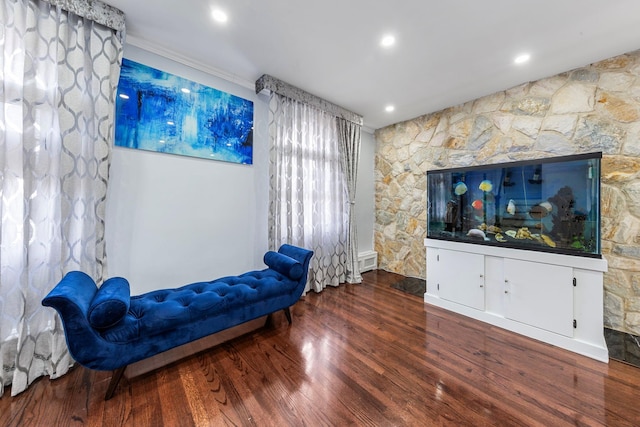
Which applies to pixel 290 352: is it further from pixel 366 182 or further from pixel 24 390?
pixel 366 182

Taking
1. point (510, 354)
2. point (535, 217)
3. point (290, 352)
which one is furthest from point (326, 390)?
point (535, 217)

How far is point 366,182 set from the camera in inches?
171

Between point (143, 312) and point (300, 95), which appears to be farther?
point (300, 95)

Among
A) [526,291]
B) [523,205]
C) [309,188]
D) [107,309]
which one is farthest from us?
[309,188]

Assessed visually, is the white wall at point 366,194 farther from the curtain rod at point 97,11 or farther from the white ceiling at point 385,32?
the curtain rod at point 97,11

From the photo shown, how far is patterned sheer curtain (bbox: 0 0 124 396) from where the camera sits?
60.1 inches

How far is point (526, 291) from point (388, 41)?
9.00 feet

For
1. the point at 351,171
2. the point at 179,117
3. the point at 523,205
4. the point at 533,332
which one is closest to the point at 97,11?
the point at 179,117

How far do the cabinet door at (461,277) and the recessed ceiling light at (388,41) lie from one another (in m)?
2.37

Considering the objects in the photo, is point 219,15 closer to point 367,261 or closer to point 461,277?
point 461,277

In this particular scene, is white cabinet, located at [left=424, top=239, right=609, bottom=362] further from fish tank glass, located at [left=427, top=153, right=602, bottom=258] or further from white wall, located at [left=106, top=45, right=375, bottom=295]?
white wall, located at [left=106, top=45, right=375, bottom=295]

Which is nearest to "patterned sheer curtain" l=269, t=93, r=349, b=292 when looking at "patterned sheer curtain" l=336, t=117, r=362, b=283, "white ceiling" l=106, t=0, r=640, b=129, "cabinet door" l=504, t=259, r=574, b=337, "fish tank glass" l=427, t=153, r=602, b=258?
"patterned sheer curtain" l=336, t=117, r=362, b=283

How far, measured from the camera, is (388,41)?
2100 mm

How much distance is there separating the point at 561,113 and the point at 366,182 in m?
2.59
